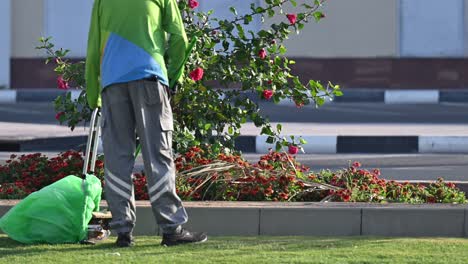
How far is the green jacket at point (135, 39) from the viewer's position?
722 cm

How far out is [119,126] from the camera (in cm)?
728

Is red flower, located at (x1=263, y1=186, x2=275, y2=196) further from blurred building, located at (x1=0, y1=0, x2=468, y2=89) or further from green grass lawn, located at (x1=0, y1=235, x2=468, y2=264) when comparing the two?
blurred building, located at (x1=0, y1=0, x2=468, y2=89)

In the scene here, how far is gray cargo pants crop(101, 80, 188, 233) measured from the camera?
7219 millimetres

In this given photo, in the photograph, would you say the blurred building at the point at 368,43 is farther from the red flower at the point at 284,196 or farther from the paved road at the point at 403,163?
the red flower at the point at 284,196

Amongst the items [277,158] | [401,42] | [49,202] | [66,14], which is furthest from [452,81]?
[49,202]

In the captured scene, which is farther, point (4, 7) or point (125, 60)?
point (4, 7)

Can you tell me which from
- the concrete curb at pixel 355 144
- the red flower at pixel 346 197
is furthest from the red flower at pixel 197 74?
the concrete curb at pixel 355 144

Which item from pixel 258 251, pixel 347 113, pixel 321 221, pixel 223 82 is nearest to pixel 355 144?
pixel 347 113

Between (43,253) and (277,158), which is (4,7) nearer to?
(277,158)

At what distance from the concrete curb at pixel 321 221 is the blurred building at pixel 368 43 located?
14.9 m

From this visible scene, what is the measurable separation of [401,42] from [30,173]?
14450mm

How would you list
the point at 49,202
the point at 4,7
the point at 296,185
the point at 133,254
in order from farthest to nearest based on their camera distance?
the point at 4,7, the point at 296,185, the point at 49,202, the point at 133,254

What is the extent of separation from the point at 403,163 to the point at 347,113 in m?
6.02

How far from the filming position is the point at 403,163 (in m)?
14.2
